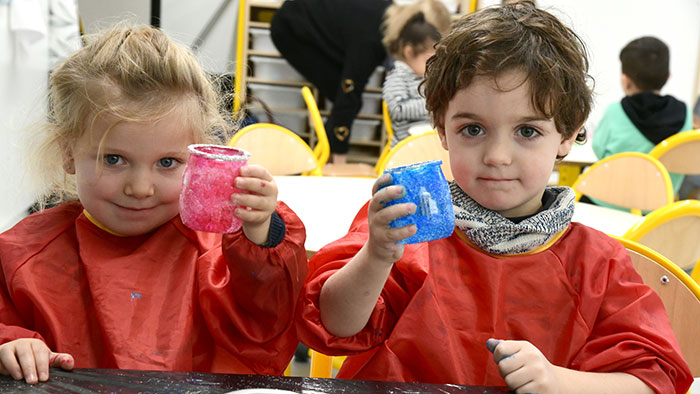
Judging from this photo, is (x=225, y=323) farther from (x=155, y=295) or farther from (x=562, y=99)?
(x=562, y=99)

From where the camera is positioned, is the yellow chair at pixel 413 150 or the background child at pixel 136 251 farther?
the yellow chair at pixel 413 150

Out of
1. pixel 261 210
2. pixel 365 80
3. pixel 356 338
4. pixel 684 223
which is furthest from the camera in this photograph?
pixel 365 80

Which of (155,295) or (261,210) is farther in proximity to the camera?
(155,295)

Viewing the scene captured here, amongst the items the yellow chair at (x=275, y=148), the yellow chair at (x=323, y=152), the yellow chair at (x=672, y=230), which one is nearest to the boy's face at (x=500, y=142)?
the yellow chair at (x=672, y=230)

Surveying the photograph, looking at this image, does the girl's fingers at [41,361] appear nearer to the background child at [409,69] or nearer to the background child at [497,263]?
the background child at [497,263]

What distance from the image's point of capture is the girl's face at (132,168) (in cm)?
110

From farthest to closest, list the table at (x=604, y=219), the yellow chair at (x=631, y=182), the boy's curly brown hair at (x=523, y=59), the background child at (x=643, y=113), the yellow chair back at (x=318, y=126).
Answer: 1. the background child at (x=643, y=113)
2. the yellow chair back at (x=318, y=126)
3. the yellow chair at (x=631, y=182)
4. the table at (x=604, y=219)
5. the boy's curly brown hair at (x=523, y=59)

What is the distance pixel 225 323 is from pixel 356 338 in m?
0.22

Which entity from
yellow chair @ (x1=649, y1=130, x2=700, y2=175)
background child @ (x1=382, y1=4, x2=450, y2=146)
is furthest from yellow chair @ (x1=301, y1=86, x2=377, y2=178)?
yellow chair @ (x1=649, y1=130, x2=700, y2=175)

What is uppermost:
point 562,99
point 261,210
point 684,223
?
point 562,99

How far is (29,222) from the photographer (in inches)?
46.4

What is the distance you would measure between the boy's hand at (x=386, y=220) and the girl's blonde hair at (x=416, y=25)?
3245 mm

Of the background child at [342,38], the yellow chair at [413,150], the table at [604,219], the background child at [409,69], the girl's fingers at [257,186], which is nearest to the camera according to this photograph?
the girl's fingers at [257,186]

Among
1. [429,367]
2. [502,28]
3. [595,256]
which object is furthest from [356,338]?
[502,28]
